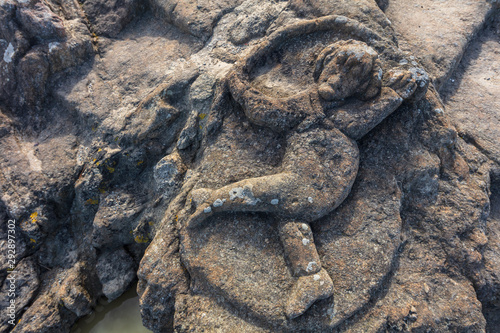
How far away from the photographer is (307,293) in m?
3.62

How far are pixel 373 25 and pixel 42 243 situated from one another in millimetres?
6727

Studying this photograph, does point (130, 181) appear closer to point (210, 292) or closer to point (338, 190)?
point (210, 292)

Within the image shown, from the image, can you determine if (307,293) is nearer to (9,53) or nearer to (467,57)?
(467,57)

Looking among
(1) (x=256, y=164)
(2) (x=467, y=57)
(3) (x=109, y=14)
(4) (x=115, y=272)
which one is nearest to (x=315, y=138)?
(1) (x=256, y=164)

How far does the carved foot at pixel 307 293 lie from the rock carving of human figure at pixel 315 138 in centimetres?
6

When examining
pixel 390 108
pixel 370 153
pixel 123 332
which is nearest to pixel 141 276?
pixel 123 332

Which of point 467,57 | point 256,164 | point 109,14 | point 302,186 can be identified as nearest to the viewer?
point 302,186

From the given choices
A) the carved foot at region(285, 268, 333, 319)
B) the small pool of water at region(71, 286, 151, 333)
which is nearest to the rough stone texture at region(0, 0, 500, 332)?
the carved foot at region(285, 268, 333, 319)

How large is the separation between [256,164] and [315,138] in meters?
0.91

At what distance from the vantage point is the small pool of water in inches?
202

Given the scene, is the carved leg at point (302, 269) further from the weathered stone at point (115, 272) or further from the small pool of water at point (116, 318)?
the weathered stone at point (115, 272)

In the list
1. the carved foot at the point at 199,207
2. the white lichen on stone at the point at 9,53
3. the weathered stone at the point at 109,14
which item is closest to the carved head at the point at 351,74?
the carved foot at the point at 199,207

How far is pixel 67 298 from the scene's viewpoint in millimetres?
5020

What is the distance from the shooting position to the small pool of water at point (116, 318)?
16.9 ft
